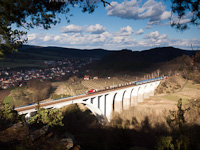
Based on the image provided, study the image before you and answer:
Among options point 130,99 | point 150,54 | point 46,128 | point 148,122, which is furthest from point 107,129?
point 150,54

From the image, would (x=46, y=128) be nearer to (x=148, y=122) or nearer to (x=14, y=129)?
(x=14, y=129)

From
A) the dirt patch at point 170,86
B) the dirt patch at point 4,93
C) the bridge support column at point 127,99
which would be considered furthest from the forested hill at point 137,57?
the dirt patch at point 4,93

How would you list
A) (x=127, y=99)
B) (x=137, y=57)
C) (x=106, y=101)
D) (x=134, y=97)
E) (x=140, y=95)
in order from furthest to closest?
(x=137, y=57) < (x=140, y=95) < (x=134, y=97) < (x=127, y=99) < (x=106, y=101)

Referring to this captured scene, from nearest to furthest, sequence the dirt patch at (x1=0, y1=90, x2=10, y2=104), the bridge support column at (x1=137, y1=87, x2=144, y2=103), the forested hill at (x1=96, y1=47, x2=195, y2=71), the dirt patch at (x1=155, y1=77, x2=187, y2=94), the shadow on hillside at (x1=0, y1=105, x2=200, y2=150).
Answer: the shadow on hillside at (x1=0, y1=105, x2=200, y2=150), the dirt patch at (x1=0, y1=90, x2=10, y2=104), the bridge support column at (x1=137, y1=87, x2=144, y2=103), the dirt patch at (x1=155, y1=77, x2=187, y2=94), the forested hill at (x1=96, y1=47, x2=195, y2=71)

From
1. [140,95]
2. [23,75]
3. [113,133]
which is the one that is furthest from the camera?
[23,75]

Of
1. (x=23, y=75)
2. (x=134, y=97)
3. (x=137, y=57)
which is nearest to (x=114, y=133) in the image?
(x=134, y=97)

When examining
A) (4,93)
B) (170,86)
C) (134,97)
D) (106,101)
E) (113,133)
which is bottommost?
(113,133)

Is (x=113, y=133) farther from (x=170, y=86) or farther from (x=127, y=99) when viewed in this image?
(x=170, y=86)

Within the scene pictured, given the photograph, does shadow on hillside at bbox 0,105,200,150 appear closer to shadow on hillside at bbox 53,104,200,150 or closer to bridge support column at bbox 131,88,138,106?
shadow on hillside at bbox 53,104,200,150

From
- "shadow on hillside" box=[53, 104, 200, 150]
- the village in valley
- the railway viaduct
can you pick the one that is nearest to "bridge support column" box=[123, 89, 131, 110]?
the railway viaduct
